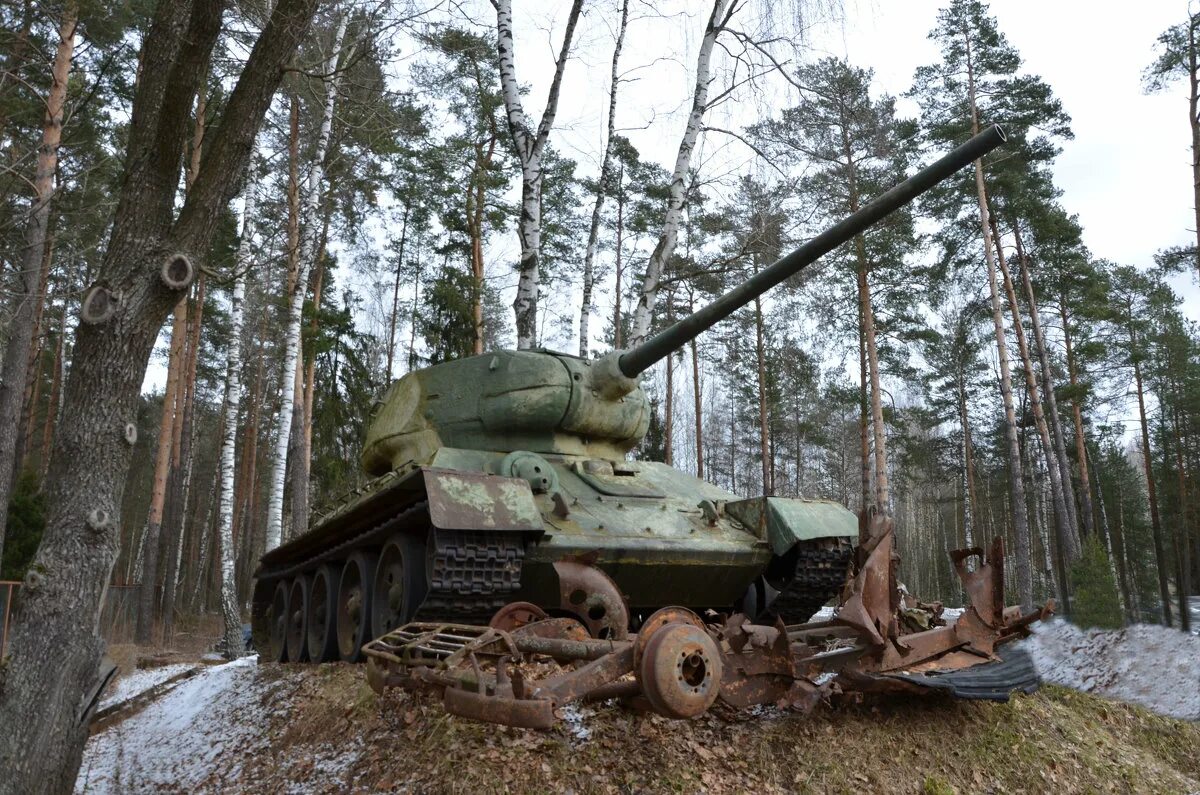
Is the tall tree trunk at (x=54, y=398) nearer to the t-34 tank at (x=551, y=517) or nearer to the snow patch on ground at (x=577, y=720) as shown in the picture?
the t-34 tank at (x=551, y=517)

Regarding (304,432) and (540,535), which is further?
(304,432)

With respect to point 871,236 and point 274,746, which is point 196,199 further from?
point 871,236

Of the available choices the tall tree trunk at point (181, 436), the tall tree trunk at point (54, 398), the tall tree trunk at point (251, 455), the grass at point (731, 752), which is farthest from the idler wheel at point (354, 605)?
the tall tree trunk at point (251, 455)

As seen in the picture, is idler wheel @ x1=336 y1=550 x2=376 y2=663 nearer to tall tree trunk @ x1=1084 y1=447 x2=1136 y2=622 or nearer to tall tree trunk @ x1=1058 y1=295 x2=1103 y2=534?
tall tree trunk @ x1=1058 y1=295 x2=1103 y2=534

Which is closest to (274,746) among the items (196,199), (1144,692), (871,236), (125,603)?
(196,199)

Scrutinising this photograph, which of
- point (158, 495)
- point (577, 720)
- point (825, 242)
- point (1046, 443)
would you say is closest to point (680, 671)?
point (577, 720)

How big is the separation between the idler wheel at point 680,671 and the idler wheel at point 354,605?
3250mm

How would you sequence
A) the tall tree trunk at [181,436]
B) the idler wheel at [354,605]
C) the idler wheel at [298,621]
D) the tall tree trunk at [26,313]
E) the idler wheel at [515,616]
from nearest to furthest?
the idler wheel at [515,616] → the idler wheel at [354,605] → the idler wheel at [298,621] → the tall tree trunk at [26,313] → the tall tree trunk at [181,436]

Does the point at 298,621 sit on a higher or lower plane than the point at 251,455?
lower

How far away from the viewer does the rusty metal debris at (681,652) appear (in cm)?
386

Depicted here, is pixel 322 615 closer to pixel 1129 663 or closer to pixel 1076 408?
pixel 1129 663

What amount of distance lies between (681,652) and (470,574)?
180cm

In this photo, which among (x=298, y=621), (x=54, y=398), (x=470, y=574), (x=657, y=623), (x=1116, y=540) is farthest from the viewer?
(x=1116, y=540)

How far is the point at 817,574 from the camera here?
673 cm
